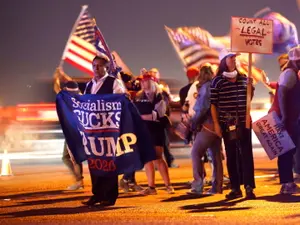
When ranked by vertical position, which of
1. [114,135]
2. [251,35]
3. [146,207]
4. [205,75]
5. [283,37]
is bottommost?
[146,207]

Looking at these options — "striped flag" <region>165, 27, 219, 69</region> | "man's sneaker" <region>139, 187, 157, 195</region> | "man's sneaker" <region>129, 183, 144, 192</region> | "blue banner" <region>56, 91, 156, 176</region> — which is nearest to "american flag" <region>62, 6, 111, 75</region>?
"striped flag" <region>165, 27, 219, 69</region>

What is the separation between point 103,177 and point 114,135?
1.61ft

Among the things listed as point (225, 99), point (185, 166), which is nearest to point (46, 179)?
point (185, 166)

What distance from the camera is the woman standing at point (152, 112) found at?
9.71 meters

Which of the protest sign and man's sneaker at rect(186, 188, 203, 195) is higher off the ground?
the protest sign

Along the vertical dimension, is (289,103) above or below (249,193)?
above

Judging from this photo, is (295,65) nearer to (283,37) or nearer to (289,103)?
(289,103)

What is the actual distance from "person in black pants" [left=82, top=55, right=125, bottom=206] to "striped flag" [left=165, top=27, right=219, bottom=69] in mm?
9055

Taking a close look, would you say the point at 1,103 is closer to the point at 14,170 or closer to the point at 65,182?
the point at 14,170

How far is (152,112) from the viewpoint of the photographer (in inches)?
382

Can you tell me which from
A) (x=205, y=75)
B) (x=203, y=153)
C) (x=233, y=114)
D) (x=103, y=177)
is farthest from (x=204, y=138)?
(x=103, y=177)

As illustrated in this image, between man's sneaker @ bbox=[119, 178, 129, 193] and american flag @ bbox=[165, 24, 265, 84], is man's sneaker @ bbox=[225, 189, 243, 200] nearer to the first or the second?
man's sneaker @ bbox=[119, 178, 129, 193]

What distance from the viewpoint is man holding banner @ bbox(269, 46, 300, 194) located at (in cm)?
950

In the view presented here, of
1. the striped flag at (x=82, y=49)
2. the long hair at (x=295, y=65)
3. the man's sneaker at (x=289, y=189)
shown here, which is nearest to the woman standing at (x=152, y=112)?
the man's sneaker at (x=289, y=189)
